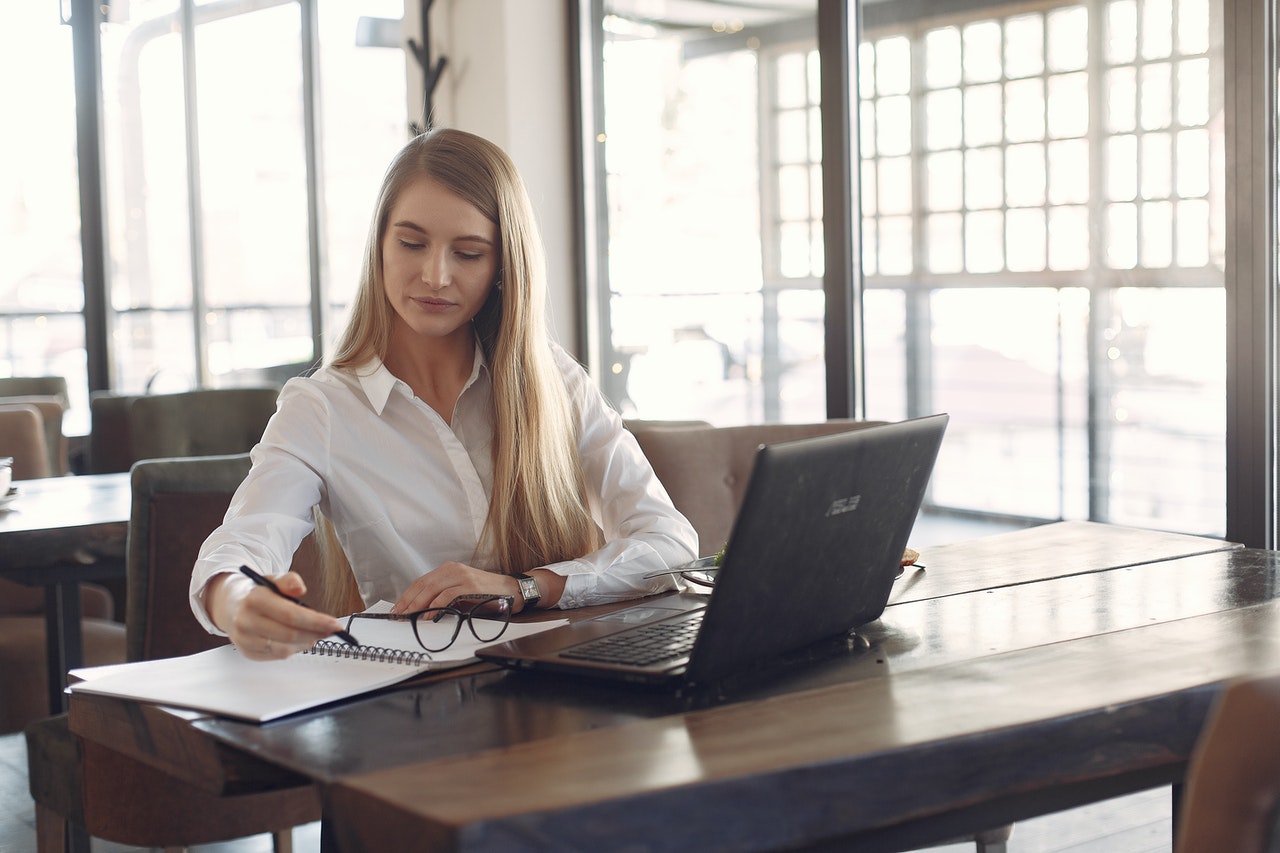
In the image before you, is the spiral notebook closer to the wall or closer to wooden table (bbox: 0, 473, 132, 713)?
wooden table (bbox: 0, 473, 132, 713)

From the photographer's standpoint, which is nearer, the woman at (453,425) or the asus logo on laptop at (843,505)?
the asus logo on laptop at (843,505)

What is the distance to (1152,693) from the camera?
109 cm

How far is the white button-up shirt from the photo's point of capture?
1617 millimetres

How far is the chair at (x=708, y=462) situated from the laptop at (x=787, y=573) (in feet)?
3.34

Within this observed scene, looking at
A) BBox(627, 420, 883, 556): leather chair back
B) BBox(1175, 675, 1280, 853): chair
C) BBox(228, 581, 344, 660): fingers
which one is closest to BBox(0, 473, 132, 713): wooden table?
BBox(627, 420, 883, 556): leather chair back

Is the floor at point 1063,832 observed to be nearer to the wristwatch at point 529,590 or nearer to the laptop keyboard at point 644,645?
the wristwatch at point 529,590

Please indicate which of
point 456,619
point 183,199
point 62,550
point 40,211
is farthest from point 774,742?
point 40,211

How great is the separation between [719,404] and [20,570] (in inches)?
84.6

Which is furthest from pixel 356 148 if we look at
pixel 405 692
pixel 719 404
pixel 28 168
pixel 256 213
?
pixel 405 692

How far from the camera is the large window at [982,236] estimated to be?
263 centimetres

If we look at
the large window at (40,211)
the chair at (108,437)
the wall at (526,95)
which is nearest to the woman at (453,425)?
the chair at (108,437)

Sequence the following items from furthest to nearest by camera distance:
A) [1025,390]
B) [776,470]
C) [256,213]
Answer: [256,213]
[1025,390]
[776,470]

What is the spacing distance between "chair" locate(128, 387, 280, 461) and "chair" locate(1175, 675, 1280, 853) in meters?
2.92

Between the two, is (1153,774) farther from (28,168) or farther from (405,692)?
(28,168)
